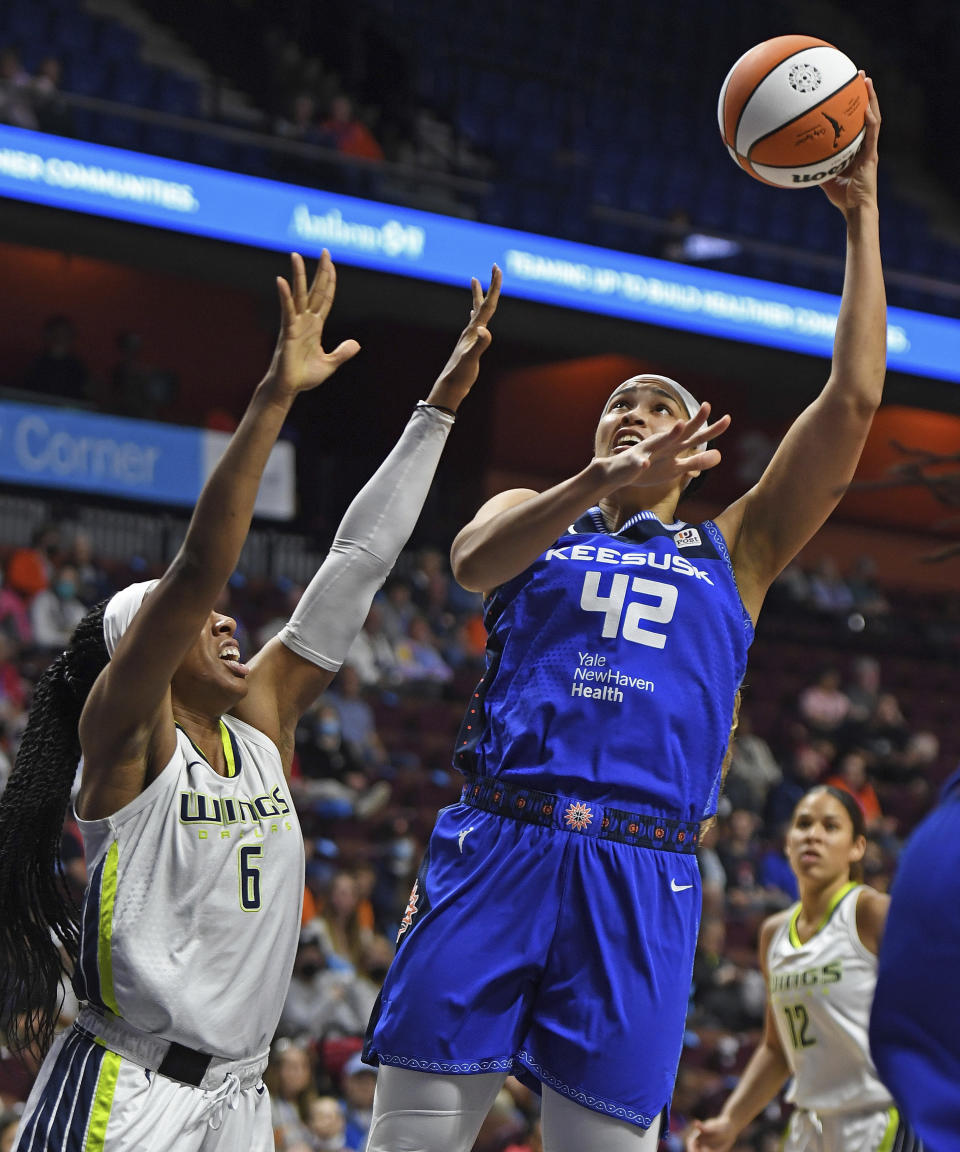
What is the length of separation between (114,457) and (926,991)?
35.7 ft

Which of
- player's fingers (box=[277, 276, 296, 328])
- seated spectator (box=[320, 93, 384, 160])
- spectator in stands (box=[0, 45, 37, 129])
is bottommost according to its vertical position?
player's fingers (box=[277, 276, 296, 328])

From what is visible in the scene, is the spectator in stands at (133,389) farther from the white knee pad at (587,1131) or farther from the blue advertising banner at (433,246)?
the white knee pad at (587,1131)

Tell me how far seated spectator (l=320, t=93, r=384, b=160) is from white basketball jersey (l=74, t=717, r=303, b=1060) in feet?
37.1

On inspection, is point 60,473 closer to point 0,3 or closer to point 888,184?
point 0,3

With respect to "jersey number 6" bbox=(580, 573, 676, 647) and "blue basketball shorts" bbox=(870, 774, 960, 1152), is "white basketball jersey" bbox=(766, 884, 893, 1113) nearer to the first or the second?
"jersey number 6" bbox=(580, 573, 676, 647)

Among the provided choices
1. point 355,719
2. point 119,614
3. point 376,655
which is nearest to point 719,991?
point 355,719

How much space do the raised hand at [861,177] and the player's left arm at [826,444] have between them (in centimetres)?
1

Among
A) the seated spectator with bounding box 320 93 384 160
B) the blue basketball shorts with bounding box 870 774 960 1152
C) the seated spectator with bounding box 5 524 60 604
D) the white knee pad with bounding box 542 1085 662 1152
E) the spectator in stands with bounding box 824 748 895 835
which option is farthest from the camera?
the seated spectator with bounding box 320 93 384 160

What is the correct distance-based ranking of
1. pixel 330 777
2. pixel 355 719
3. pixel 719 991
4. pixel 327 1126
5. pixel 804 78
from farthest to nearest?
pixel 355 719 → pixel 330 777 → pixel 719 991 → pixel 327 1126 → pixel 804 78

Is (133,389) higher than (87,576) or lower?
higher

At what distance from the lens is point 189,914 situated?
2.98 m

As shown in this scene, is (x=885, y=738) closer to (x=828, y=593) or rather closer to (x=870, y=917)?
(x=828, y=593)

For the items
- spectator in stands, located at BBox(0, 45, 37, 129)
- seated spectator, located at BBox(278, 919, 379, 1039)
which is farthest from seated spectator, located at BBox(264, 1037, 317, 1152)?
spectator in stands, located at BBox(0, 45, 37, 129)

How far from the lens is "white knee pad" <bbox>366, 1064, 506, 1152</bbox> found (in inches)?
113
